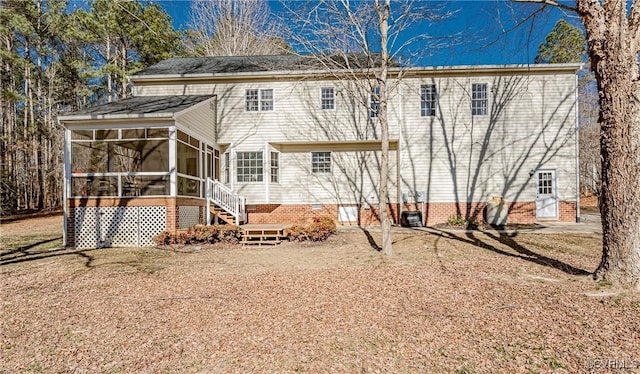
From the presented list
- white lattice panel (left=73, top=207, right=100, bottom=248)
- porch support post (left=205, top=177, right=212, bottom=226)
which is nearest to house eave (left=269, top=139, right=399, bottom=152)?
porch support post (left=205, top=177, right=212, bottom=226)

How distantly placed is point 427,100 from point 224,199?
8975 millimetres

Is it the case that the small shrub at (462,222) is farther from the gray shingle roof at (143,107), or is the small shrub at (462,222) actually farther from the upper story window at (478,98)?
the gray shingle roof at (143,107)

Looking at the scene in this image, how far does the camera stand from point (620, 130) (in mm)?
4609

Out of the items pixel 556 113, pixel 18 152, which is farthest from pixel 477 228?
pixel 18 152

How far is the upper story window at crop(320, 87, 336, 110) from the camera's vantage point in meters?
13.4

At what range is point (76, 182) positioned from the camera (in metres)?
10.2

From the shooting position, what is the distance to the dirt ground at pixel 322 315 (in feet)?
10.3

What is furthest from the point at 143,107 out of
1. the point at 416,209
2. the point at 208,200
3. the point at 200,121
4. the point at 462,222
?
the point at 462,222

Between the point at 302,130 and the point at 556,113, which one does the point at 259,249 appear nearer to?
the point at 302,130

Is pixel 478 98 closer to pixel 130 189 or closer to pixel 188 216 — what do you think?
pixel 188 216

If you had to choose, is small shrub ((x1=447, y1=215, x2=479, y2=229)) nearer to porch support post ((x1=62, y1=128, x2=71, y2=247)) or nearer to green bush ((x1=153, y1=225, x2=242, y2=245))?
green bush ((x1=153, y1=225, x2=242, y2=245))

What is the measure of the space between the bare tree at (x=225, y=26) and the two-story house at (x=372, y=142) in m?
10.8

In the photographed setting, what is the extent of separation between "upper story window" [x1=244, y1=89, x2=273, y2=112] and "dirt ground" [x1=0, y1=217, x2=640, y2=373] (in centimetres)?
765

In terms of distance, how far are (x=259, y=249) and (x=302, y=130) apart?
606 cm
